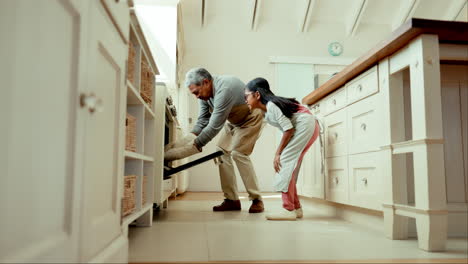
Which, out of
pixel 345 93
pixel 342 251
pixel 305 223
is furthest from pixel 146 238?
pixel 345 93

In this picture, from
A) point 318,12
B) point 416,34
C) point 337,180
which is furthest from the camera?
point 318,12

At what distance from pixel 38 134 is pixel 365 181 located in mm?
1865

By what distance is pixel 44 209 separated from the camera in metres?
0.77

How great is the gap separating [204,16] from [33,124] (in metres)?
5.50

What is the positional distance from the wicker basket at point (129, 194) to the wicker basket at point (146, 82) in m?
0.47

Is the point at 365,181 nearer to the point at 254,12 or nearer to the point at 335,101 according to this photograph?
the point at 335,101

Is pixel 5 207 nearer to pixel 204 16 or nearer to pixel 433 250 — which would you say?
pixel 433 250

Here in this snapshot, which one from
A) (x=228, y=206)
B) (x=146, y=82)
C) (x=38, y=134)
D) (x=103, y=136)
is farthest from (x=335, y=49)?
(x=38, y=134)

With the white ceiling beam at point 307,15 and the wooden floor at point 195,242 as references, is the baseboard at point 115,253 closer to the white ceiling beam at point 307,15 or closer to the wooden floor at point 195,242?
the wooden floor at point 195,242

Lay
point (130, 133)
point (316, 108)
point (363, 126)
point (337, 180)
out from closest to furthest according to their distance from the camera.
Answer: point (130, 133)
point (363, 126)
point (337, 180)
point (316, 108)

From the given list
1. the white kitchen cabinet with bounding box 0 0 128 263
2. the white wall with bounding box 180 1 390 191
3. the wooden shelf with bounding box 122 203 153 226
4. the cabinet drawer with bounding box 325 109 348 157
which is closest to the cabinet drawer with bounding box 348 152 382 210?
the cabinet drawer with bounding box 325 109 348 157

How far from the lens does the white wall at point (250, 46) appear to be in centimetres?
606

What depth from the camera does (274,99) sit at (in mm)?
2775

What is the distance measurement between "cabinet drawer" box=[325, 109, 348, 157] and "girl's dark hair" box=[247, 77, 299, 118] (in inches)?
10.6
